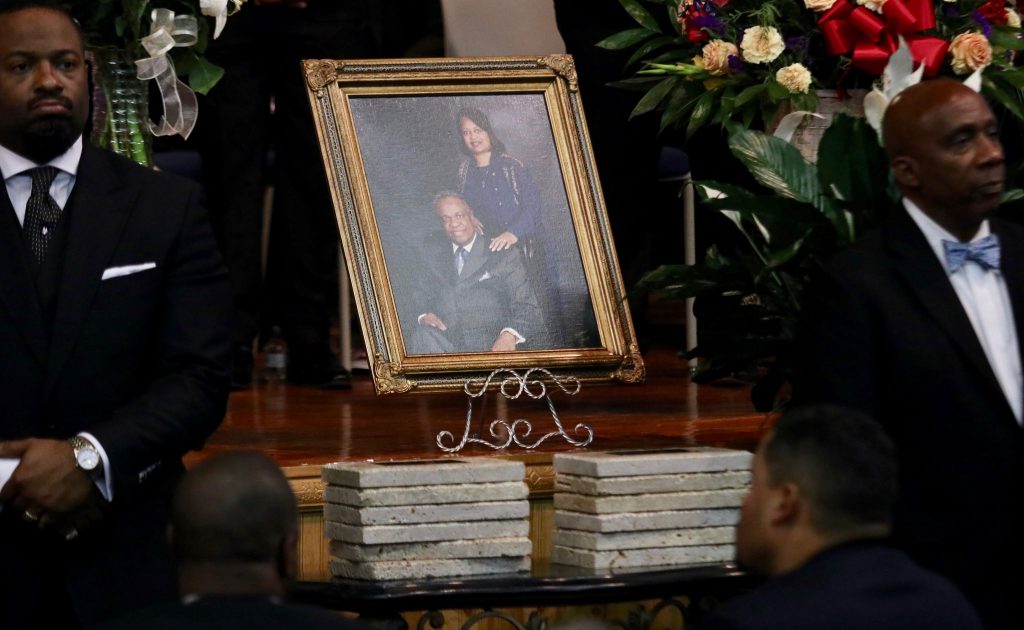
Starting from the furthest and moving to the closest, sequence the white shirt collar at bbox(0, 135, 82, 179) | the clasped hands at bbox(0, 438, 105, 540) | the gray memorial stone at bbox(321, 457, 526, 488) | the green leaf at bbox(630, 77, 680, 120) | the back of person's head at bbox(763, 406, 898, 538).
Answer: the green leaf at bbox(630, 77, 680, 120)
the gray memorial stone at bbox(321, 457, 526, 488)
the white shirt collar at bbox(0, 135, 82, 179)
the clasped hands at bbox(0, 438, 105, 540)
the back of person's head at bbox(763, 406, 898, 538)

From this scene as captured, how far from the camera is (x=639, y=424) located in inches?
195

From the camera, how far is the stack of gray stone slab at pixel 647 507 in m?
3.95

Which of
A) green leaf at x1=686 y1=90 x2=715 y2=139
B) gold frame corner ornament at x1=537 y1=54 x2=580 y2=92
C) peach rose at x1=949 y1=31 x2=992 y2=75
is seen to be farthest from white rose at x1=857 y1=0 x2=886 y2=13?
gold frame corner ornament at x1=537 y1=54 x2=580 y2=92

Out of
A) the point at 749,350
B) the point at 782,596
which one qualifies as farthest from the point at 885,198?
the point at 782,596

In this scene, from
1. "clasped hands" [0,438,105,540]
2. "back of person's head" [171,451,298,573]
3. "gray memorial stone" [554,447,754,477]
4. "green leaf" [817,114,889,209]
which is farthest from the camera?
"green leaf" [817,114,889,209]

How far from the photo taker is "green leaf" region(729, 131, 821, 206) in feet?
13.8

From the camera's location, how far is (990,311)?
3559 mm

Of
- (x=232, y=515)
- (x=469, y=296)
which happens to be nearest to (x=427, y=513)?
(x=469, y=296)

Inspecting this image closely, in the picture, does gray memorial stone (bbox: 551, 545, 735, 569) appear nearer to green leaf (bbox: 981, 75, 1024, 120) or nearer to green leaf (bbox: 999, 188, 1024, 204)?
green leaf (bbox: 999, 188, 1024, 204)

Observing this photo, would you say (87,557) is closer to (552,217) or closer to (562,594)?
(562,594)

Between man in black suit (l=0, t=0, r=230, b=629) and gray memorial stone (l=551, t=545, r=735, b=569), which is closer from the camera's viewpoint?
man in black suit (l=0, t=0, r=230, b=629)

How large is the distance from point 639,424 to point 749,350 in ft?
2.02

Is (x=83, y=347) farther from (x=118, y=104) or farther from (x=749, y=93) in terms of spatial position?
(x=749, y=93)

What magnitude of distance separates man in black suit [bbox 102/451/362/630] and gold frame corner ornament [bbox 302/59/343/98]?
227 cm
